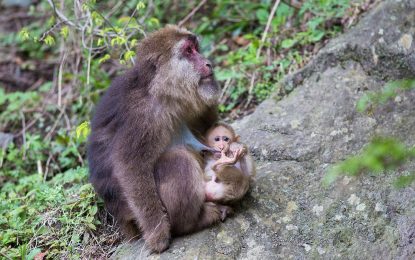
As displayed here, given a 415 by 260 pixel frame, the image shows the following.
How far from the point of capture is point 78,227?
491cm

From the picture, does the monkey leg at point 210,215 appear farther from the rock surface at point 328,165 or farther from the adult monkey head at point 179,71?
the adult monkey head at point 179,71

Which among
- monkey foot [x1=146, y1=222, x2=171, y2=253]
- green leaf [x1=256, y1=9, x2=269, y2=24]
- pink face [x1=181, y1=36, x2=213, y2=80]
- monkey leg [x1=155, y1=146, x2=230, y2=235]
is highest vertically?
pink face [x1=181, y1=36, x2=213, y2=80]

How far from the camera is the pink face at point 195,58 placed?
449 centimetres

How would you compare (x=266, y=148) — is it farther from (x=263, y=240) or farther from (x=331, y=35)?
(x=331, y=35)

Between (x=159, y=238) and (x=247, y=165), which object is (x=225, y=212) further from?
(x=159, y=238)

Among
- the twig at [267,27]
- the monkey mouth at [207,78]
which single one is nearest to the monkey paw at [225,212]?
the monkey mouth at [207,78]

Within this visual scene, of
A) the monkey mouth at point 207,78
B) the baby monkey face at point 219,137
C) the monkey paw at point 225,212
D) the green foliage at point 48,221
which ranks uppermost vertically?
the monkey mouth at point 207,78

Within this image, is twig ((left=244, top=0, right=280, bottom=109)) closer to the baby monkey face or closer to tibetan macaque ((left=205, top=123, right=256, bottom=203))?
the baby monkey face

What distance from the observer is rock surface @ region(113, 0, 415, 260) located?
4.12 metres

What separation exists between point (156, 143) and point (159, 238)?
27.5 inches

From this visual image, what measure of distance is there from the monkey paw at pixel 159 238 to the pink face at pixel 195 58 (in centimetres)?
120

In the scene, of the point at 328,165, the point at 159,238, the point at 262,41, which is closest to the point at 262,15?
the point at 262,41

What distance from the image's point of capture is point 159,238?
4.20 m

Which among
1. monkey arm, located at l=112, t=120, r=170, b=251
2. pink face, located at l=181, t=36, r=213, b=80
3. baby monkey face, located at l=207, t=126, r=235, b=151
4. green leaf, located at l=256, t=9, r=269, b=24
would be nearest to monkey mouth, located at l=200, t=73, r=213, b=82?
pink face, located at l=181, t=36, r=213, b=80
